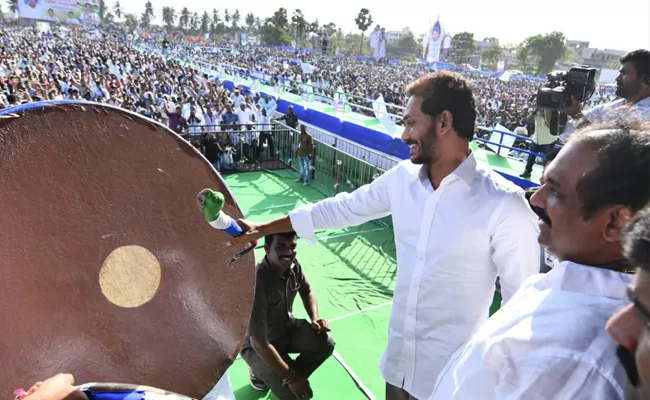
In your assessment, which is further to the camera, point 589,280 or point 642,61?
point 642,61

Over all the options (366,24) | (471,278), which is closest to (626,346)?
(471,278)

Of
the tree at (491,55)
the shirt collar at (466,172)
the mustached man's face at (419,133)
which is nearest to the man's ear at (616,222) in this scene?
the shirt collar at (466,172)

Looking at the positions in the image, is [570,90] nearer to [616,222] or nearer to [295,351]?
[295,351]

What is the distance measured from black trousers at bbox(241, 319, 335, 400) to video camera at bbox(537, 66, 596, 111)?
3.63 meters

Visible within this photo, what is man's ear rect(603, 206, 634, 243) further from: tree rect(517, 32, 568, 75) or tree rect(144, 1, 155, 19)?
tree rect(144, 1, 155, 19)

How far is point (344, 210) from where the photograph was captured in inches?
91.0

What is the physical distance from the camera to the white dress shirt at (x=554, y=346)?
2.46ft

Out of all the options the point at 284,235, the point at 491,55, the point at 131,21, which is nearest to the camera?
the point at 284,235

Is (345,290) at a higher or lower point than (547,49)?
lower

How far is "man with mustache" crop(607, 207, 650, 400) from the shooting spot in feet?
2.14

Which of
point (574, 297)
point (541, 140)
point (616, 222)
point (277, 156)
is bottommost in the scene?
point (277, 156)

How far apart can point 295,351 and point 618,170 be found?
268cm

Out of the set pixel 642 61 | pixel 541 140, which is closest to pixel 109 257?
pixel 642 61

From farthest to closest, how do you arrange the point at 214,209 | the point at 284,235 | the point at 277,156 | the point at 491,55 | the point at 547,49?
the point at 491,55, the point at 547,49, the point at 277,156, the point at 284,235, the point at 214,209
